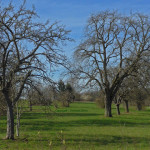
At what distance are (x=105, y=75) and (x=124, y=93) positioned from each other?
8.05m

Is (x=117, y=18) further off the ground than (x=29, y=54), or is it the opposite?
(x=117, y=18)

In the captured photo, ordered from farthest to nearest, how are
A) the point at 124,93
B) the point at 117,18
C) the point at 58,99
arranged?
the point at 124,93 < the point at 117,18 < the point at 58,99

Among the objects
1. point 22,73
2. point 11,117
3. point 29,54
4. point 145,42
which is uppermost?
point 145,42

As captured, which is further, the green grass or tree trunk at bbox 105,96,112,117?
tree trunk at bbox 105,96,112,117

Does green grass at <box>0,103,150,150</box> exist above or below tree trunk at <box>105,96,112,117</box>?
below

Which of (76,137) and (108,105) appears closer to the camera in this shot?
(76,137)

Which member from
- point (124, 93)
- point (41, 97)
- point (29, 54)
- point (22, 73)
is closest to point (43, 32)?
point (29, 54)

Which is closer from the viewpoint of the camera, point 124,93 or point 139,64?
point 139,64

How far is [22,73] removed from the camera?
1377cm

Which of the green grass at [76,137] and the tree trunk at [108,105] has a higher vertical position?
the tree trunk at [108,105]

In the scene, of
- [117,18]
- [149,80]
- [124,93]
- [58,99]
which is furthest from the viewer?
[124,93]

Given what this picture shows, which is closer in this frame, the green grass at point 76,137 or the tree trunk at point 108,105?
the green grass at point 76,137

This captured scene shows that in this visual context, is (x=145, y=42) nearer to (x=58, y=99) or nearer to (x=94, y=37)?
(x=94, y=37)

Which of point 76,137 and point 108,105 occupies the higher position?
point 108,105
